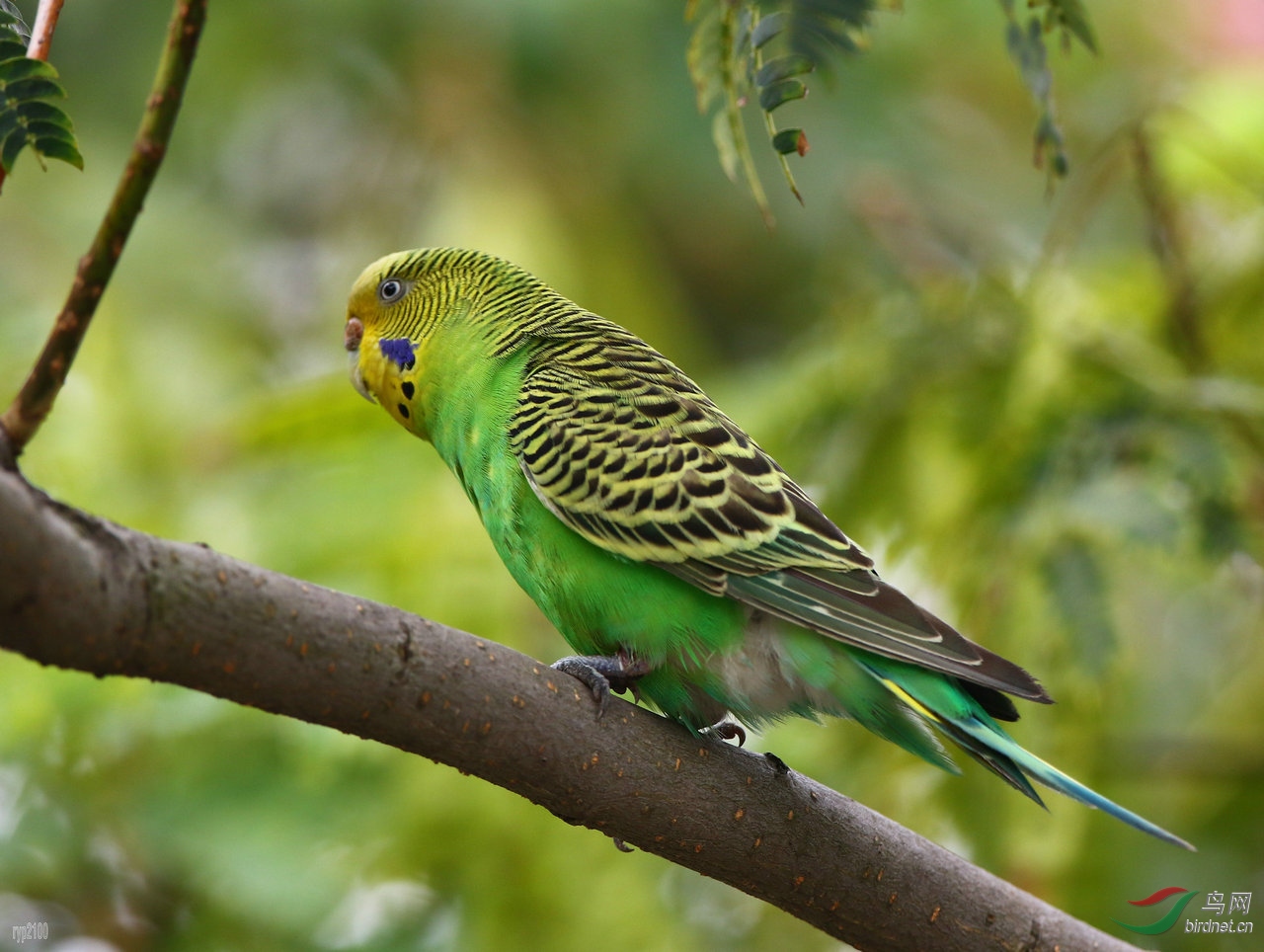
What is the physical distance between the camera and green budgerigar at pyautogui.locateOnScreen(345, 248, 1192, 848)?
10.0 feet

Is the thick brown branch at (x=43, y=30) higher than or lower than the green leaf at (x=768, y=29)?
lower

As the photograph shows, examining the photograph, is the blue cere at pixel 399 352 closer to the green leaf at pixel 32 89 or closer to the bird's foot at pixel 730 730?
the bird's foot at pixel 730 730

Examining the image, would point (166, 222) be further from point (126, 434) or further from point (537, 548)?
point (537, 548)

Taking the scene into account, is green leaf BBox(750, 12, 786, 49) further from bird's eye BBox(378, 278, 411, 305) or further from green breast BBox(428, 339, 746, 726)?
bird's eye BBox(378, 278, 411, 305)

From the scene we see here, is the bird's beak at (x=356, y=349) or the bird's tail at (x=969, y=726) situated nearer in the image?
the bird's tail at (x=969, y=726)

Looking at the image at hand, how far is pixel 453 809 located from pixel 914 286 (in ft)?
8.72

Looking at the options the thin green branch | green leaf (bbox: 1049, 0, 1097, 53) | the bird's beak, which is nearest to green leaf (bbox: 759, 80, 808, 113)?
green leaf (bbox: 1049, 0, 1097, 53)

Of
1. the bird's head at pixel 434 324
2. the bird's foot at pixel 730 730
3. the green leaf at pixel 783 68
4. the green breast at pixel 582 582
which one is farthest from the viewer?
the bird's head at pixel 434 324

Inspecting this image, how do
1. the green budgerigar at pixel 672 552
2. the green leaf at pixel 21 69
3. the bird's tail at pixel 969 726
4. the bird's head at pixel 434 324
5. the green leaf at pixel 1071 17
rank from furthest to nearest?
1. the bird's head at pixel 434 324
2. the green budgerigar at pixel 672 552
3. the bird's tail at pixel 969 726
4. the green leaf at pixel 1071 17
5. the green leaf at pixel 21 69

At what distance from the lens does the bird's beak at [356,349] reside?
13.4ft

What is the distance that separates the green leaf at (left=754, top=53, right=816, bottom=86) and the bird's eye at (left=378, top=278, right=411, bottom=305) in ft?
7.02

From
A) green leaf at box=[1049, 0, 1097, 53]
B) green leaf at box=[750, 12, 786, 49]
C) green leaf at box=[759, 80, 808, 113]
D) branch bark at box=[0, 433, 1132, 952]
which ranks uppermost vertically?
green leaf at box=[1049, 0, 1097, 53]

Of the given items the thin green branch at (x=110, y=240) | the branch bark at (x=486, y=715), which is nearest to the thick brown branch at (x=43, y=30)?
the thin green branch at (x=110, y=240)

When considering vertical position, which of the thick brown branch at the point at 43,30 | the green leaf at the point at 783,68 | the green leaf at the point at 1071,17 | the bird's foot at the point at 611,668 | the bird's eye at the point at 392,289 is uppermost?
the green leaf at the point at 1071,17
